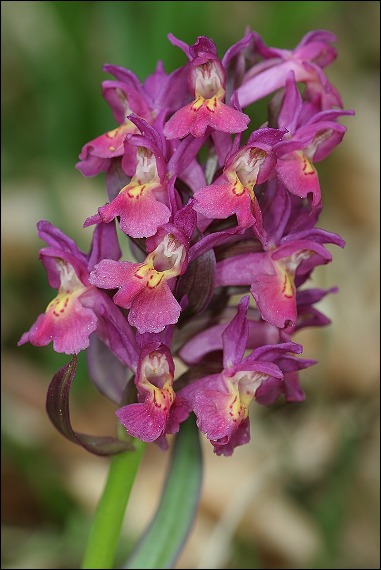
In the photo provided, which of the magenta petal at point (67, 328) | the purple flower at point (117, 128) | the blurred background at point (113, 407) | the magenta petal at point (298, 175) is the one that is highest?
the purple flower at point (117, 128)

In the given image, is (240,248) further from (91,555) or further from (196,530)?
(196,530)

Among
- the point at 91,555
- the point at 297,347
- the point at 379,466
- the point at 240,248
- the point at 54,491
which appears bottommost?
the point at 379,466

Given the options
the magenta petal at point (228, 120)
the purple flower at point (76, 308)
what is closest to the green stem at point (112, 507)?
the purple flower at point (76, 308)

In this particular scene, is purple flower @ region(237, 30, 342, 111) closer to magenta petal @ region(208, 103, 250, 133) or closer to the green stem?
magenta petal @ region(208, 103, 250, 133)

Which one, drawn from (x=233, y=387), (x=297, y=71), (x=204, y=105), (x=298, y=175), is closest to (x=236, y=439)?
(x=233, y=387)

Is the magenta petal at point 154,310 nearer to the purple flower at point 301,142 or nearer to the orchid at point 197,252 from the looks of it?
the orchid at point 197,252

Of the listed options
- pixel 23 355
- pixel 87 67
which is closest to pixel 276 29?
pixel 87 67
